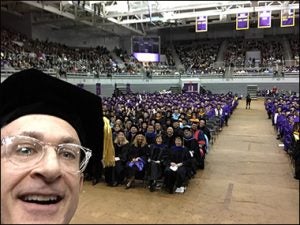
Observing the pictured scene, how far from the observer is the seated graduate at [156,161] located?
8.18 m

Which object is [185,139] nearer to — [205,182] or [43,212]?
[205,182]

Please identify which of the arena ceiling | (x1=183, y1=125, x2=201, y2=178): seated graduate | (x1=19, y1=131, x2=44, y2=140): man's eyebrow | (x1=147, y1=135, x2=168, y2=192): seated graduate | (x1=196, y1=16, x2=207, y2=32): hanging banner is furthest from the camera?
(x1=196, y1=16, x2=207, y2=32): hanging banner

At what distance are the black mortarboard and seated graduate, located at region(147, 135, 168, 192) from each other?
22.7 ft

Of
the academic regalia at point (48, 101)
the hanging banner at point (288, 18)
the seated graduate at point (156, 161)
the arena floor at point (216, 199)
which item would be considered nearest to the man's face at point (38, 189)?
the academic regalia at point (48, 101)

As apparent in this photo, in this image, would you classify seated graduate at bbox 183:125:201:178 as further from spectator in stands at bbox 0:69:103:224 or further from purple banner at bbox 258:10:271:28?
purple banner at bbox 258:10:271:28

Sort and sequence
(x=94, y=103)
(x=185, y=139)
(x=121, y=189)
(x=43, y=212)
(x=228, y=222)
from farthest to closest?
(x=185, y=139) < (x=121, y=189) < (x=228, y=222) < (x=94, y=103) < (x=43, y=212)

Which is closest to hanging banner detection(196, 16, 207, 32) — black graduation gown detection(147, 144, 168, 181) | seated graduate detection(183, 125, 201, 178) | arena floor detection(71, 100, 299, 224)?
arena floor detection(71, 100, 299, 224)

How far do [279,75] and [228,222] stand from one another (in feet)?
100

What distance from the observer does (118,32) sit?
4431 cm

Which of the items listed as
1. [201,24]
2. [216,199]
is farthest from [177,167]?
[201,24]

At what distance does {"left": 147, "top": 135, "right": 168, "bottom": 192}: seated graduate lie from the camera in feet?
26.8

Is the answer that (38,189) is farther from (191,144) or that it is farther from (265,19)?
(265,19)

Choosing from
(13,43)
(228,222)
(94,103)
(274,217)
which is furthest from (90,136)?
(13,43)

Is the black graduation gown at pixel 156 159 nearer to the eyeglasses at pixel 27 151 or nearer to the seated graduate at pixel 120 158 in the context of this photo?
the seated graduate at pixel 120 158
